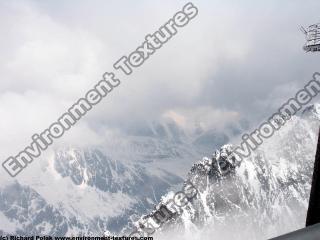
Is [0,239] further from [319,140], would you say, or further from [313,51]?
[319,140]

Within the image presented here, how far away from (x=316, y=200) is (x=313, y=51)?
14567mm

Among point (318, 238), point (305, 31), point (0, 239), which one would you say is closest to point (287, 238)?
point (318, 238)

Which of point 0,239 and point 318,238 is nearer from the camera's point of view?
point 318,238

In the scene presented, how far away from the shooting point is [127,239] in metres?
200

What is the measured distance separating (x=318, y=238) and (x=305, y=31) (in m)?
16.1

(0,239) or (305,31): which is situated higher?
(0,239)

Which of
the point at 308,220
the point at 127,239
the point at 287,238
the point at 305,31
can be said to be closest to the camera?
the point at 287,238

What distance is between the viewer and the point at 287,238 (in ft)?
11.0

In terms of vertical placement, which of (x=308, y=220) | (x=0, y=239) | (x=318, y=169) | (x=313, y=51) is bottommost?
(x=308, y=220)

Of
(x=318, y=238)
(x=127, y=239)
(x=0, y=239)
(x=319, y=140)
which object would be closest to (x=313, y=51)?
(x=319, y=140)

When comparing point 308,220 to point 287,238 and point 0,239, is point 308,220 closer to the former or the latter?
point 287,238

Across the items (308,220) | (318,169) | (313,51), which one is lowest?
(308,220)

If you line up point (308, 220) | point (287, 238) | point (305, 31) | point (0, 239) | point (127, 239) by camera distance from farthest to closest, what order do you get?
point (127, 239) → point (0, 239) → point (305, 31) → point (308, 220) → point (287, 238)

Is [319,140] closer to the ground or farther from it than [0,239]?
closer to the ground
